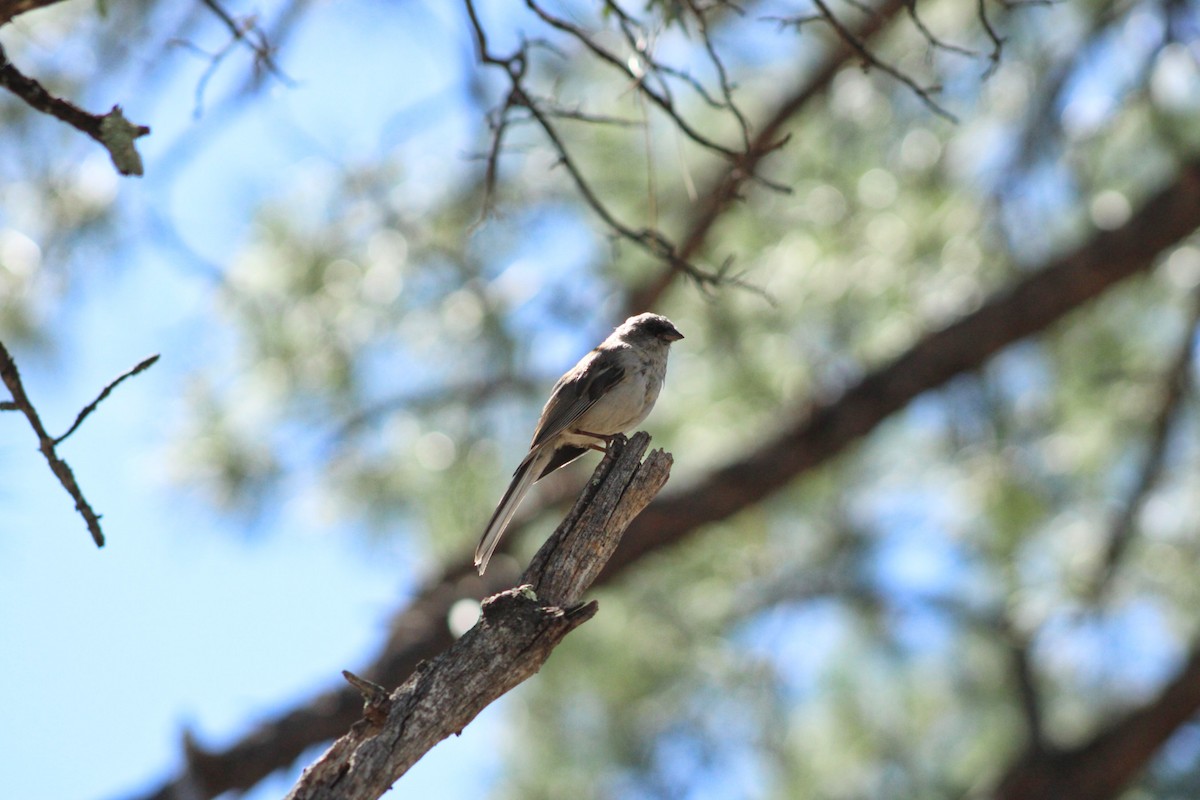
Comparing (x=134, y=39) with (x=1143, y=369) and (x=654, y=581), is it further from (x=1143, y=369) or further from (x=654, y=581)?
(x=1143, y=369)

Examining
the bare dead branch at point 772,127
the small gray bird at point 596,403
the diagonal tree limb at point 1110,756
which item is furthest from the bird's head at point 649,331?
the diagonal tree limb at point 1110,756

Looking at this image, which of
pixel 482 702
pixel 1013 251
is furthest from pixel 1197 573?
pixel 482 702

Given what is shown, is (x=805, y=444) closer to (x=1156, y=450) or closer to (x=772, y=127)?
(x=772, y=127)

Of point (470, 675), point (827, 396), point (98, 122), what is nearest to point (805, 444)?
point (827, 396)

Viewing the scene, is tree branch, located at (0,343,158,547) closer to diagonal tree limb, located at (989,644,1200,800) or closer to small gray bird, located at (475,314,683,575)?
small gray bird, located at (475,314,683,575)

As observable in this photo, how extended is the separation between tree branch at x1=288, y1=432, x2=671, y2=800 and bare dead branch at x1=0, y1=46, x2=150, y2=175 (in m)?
1.31

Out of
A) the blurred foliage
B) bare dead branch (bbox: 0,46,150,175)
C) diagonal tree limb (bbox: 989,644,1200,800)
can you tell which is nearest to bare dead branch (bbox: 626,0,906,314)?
the blurred foliage

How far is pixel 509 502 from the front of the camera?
165 inches

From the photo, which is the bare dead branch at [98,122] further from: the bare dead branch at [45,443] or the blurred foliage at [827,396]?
the blurred foliage at [827,396]

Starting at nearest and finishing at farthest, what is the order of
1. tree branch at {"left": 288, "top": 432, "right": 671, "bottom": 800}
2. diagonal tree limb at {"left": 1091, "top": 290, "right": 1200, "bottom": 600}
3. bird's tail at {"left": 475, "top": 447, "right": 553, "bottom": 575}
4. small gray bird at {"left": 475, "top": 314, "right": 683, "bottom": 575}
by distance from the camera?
tree branch at {"left": 288, "top": 432, "right": 671, "bottom": 800} → bird's tail at {"left": 475, "top": 447, "right": 553, "bottom": 575} → small gray bird at {"left": 475, "top": 314, "right": 683, "bottom": 575} → diagonal tree limb at {"left": 1091, "top": 290, "right": 1200, "bottom": 600}

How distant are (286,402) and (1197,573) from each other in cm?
557

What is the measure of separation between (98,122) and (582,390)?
2.26 meters

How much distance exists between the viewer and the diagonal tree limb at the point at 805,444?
631 centimetres

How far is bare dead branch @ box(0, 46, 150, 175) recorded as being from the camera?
262cm
